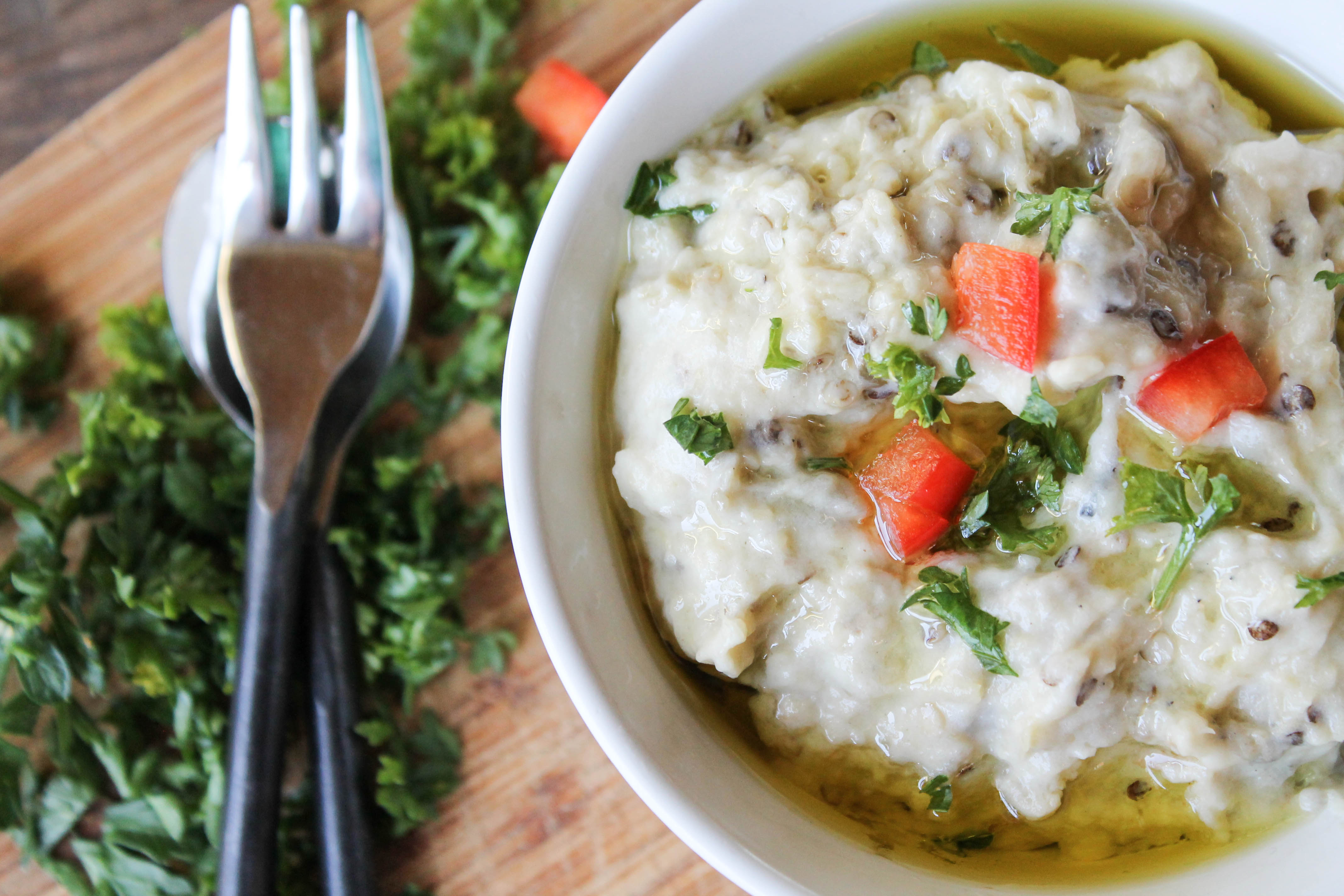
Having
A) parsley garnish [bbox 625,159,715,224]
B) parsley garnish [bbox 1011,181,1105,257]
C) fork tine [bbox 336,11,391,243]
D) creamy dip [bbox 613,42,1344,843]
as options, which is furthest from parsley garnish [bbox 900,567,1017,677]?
fork tine [bbox 336,11,391,243]

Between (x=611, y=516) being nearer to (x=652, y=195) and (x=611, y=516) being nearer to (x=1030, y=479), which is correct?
(x=652, y=195)

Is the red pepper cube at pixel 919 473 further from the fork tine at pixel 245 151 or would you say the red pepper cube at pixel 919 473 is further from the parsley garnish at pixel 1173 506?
the fork tine at pixel 245 151

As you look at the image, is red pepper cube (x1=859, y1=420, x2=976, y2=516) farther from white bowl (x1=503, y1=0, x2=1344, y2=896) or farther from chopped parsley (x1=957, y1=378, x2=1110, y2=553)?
white bowl (x1=503, y1=0, x2=1344, y2=896)

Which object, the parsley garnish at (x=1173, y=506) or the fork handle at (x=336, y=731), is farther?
the fork handle at (x=336, y=731)

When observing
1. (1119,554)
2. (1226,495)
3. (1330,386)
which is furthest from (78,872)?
(1330,386)

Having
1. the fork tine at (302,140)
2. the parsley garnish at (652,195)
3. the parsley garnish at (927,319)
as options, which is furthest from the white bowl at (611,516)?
the fork tine at (302,140)
